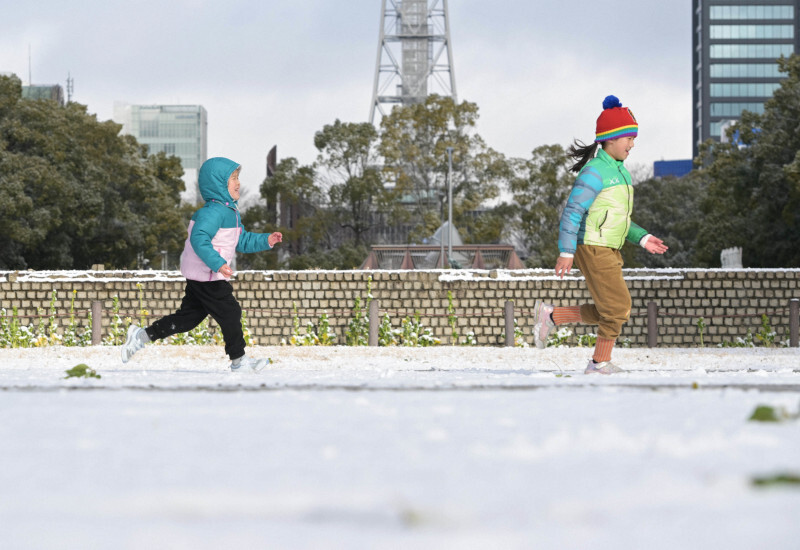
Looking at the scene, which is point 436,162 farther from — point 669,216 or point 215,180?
point 215,180

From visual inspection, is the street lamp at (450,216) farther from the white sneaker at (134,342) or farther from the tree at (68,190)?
the white sneaker at (134,342)

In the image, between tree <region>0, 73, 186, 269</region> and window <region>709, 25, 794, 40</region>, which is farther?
window <region>709, 25, 794, 40</region>

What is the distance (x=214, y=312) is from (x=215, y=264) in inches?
14.2

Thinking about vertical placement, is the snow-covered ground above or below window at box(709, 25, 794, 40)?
below

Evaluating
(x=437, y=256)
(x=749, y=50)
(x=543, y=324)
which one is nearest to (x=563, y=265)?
(x=543, y=324)

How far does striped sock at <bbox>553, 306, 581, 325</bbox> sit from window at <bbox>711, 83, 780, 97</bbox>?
434 ft

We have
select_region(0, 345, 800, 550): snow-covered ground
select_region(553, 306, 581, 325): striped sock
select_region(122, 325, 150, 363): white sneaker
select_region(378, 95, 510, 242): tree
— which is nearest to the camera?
select_region(0, 345, 800, 550): snow-covered ground

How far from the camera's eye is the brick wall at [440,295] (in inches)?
580

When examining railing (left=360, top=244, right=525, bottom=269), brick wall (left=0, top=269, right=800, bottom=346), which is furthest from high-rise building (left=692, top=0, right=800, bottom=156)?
brick wall (left=0, top=269, right=800, bottom=346)

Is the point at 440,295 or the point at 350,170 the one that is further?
the point at 350,170

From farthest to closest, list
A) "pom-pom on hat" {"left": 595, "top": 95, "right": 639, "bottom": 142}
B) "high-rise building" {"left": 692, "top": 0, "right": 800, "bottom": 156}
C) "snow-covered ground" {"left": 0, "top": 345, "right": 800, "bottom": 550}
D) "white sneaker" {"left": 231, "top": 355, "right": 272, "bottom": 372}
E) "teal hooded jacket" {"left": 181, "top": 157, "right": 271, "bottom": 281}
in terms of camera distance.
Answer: "high-rise building" {"left": 692, "top": 0, "right": 800, "bottom": 156} < "white sneaker" {"left": 231, "top": 355, "right": 272, "bottom": 372} < "pom-pom on hat" {"left": 595, "top": 95, "right": 639, "bottom": 142} < "teal hooded jacket" {"left": 181, "top": 157, "right": 271, "bottom": 281} < "snow-covered ground" {"left": 0, "top": 345, "right": 800, "bottom": 550}

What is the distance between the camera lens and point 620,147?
6637 millimetres

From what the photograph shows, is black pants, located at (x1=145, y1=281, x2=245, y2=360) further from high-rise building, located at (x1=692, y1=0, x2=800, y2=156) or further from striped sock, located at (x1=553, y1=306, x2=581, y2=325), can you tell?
high-rise building, located at (x1=692, y1=0, x2=800, y2=156)

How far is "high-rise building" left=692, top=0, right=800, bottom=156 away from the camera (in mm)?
130125
